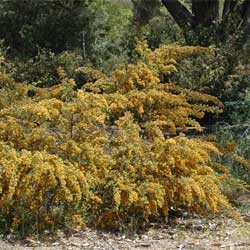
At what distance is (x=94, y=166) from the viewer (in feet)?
21.0

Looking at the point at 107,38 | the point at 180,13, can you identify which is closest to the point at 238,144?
the point at 180,13

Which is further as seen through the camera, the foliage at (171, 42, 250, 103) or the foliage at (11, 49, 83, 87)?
the foliage at (11, 49, 83, 87)

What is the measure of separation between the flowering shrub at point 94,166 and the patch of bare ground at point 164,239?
163mm

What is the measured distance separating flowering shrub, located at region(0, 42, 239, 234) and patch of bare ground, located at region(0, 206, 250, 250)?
0.16m

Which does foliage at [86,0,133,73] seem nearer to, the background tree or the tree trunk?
the background tree

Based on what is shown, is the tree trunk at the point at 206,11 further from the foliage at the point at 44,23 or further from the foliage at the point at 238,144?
the foliage at the point at 238,144

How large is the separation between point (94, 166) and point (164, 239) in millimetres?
985

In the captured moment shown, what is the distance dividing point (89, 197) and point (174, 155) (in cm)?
98

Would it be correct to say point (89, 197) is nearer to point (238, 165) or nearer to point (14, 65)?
point (238, 165)

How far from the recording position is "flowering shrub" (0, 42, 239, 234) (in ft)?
20.0

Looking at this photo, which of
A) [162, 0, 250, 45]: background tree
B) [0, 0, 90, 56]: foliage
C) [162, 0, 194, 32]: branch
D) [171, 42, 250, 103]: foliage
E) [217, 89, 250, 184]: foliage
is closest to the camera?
[217, 89, 250, 184]: foliage

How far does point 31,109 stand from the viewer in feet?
21.5

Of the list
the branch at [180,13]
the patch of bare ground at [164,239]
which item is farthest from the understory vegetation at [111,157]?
the branch at [180,13]

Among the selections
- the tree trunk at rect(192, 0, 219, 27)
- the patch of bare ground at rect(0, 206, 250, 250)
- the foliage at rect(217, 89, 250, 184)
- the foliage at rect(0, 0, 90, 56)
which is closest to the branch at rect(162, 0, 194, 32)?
the tree trunk at rect(192, 0, 219, 27)
